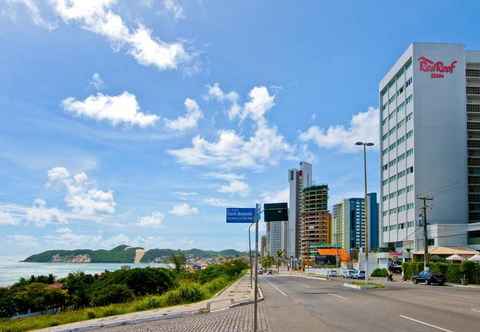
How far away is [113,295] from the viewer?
118ft

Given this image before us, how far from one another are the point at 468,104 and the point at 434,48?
1158 cm

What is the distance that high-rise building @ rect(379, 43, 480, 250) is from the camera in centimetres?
8331

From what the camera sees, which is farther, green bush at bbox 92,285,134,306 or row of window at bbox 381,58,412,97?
row of window at bbox 381,58,412,97

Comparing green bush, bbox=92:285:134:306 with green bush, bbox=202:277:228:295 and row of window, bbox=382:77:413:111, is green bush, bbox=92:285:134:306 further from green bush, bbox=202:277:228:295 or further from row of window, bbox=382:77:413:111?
row of window, bbox=382:77:413:111

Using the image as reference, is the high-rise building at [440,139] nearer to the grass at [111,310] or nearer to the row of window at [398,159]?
the row of window at [398,159]

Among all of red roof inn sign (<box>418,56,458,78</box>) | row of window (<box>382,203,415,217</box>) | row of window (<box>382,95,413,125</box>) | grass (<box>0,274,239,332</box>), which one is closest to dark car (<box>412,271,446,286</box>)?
grass (<box>0,274,239,332</box>)

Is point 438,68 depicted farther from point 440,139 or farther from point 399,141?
point 399,141

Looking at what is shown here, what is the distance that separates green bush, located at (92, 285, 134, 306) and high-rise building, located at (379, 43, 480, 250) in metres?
57.5

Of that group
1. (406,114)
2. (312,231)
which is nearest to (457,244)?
(406,114)

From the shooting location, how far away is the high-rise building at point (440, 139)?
83312 mm

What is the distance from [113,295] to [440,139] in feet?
219

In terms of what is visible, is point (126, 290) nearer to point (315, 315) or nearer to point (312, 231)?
point (315, 315)

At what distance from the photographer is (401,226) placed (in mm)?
90250

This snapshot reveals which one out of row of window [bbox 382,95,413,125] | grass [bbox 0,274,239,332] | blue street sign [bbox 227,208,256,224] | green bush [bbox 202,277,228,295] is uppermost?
row of window [bbox 382,95,413,125]
